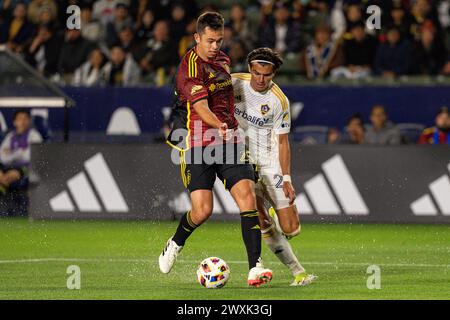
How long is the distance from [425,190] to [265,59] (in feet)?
22.9

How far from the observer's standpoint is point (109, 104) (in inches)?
792

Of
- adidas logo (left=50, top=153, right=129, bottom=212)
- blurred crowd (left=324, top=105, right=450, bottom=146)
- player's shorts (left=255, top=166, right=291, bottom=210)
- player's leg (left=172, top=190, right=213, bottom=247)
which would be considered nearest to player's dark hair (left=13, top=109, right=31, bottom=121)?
adidas logo (left=50, top=153, right=129, bottom=212)

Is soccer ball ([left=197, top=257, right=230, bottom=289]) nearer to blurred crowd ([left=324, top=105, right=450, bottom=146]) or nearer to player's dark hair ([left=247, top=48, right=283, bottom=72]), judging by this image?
player's dark hair ([left=247, top=48, right=283, bottom=72])

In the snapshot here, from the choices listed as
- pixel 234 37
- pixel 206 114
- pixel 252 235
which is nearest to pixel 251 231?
pixel 252 235

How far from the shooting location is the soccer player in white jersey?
430 inches

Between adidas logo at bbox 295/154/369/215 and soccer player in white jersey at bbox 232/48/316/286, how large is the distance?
19.4 feet

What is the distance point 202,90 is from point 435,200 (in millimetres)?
7160

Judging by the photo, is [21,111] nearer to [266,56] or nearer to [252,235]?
[266,56]

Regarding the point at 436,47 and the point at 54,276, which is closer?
the point at 54,276

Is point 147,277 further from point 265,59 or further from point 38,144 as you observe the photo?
point 38,144

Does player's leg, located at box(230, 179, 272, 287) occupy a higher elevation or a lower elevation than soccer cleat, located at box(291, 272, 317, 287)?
higher

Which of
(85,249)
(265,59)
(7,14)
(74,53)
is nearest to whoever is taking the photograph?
(265,59)

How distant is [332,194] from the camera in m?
17.1

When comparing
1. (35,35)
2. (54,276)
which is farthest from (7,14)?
(54,276)
